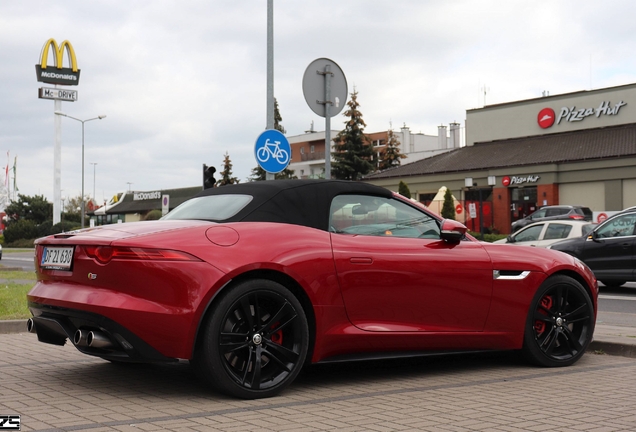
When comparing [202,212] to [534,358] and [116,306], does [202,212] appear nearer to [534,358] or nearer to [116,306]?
[116,306]

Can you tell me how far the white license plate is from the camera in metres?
5.25

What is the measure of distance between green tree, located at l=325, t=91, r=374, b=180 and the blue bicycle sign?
57.2 metres

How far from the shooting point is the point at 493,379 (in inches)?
236

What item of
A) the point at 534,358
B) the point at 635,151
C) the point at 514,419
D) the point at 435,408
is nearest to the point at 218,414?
the point at 435,408

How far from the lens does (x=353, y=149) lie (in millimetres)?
70812

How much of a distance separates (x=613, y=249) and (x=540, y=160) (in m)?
34.2

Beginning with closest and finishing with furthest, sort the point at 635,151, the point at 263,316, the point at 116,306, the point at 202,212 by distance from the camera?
1. the point at 116,306
2. the point at 263,316
3. the point at 202,212
4. the point at 635,151

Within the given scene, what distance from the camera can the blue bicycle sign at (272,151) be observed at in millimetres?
12211

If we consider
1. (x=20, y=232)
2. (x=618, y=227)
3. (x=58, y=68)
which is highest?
(x=58, y=68)

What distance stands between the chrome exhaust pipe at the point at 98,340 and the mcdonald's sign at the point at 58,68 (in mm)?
76845

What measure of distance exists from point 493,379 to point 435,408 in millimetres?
1236

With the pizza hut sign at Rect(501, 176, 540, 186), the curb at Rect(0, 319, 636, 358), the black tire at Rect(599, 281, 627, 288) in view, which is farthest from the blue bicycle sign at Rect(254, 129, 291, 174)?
the pizza hut sign at Rect(501, 176, 540, 186)

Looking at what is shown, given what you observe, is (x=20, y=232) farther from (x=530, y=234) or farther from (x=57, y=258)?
(x=57, y=258)

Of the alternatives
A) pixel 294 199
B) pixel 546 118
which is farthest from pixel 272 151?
pixel 546 118
